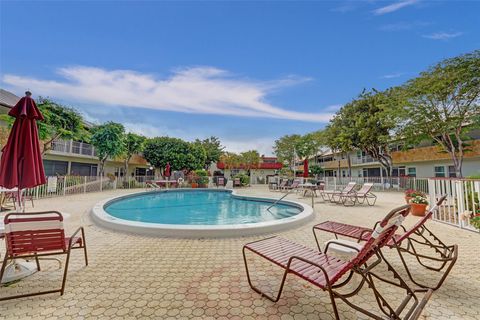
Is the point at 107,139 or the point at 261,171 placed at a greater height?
the point at 107,139

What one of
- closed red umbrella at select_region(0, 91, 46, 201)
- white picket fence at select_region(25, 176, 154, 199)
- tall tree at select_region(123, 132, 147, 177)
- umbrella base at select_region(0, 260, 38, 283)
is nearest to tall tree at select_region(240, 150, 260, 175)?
tall tree at select_region(123, 132, 147, 177)

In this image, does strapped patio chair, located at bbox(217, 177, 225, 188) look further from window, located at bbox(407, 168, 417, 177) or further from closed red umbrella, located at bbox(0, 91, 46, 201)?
window, located at bbox(407, 168, 417, 177)

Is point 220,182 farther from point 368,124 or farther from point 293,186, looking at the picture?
point 368,124

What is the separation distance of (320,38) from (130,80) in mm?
11355

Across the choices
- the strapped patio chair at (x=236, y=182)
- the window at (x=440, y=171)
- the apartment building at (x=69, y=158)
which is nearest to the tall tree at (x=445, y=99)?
the window at (x=440, y=171)

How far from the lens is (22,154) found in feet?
9.45

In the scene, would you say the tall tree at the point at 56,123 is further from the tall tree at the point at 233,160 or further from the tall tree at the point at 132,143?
the tall tree at the point at 233,160

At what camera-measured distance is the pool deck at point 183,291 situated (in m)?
2.03

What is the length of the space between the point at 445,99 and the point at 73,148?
99.7 ft

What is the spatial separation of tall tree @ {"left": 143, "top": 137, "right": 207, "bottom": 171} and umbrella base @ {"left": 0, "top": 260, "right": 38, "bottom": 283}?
75.2 ft

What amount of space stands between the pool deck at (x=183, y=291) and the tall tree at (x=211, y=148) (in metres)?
31.0

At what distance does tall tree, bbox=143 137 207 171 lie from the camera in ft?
83.4

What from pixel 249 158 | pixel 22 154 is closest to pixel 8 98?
Answer: pixel 22 154

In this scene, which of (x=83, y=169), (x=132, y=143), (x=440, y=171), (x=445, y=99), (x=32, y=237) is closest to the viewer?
(x=32, y=237)
